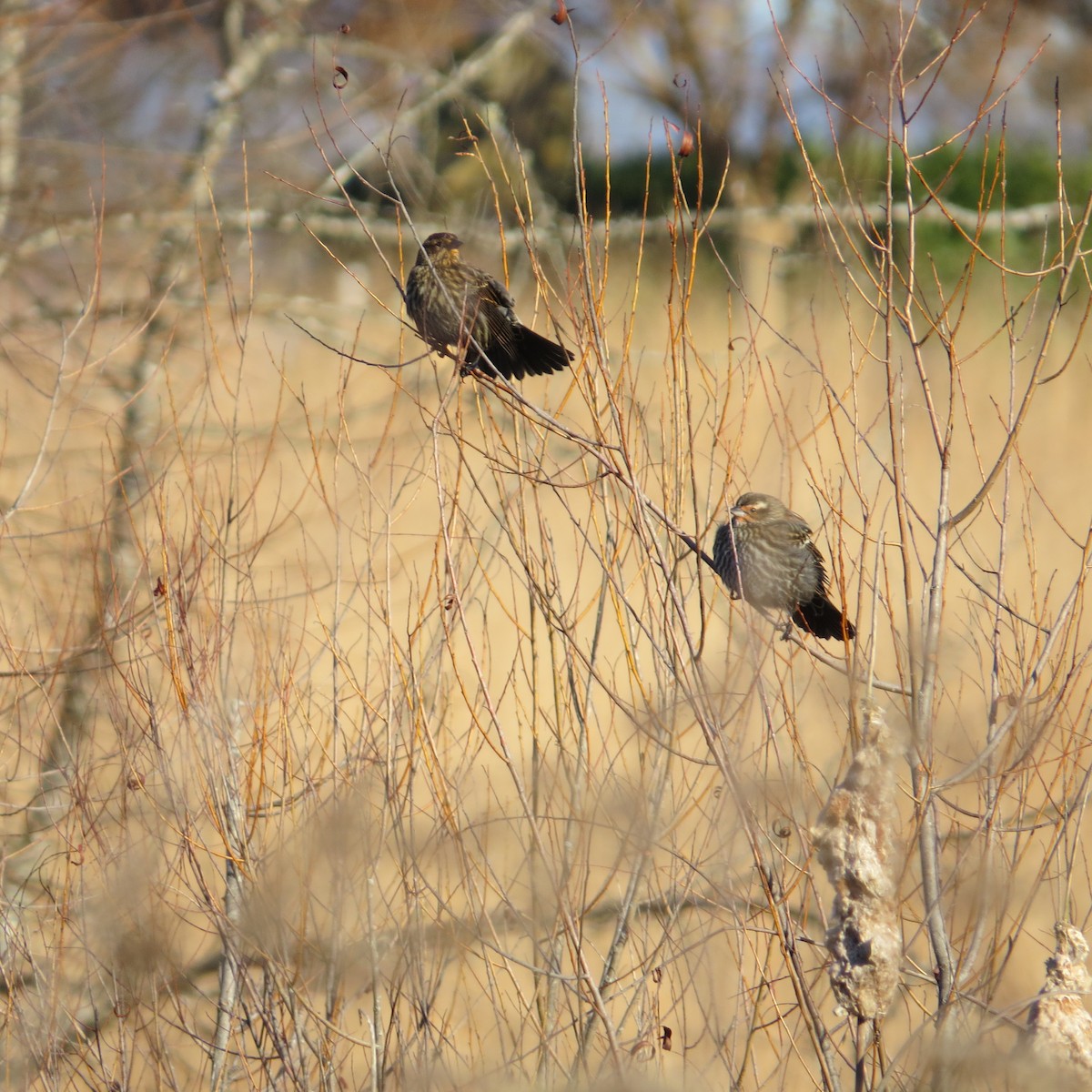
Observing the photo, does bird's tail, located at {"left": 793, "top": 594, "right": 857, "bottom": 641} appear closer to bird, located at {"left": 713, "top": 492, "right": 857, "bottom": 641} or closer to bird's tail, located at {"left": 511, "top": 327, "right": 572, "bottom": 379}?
bird, located at {"left": 713, "top": 492, "right": 857, "bottom": 641}

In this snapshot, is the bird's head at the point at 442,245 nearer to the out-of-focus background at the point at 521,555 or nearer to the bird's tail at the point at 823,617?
the out-of-focus background at the point at 521,555

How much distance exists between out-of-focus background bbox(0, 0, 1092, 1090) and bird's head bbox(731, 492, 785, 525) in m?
0.28

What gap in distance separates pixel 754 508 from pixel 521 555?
5.99ft

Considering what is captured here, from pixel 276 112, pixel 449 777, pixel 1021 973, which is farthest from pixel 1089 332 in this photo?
pixel 449 777

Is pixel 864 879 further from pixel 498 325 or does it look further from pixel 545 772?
pixel 498 325

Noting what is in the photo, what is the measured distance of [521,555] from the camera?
3.05 m

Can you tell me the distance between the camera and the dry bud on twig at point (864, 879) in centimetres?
248

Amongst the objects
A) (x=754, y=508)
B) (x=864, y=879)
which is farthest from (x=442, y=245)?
(x=864, y=879)

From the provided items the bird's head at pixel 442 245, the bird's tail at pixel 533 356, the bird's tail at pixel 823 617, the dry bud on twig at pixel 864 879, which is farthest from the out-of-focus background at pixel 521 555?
the bird's head at pixel 442 245

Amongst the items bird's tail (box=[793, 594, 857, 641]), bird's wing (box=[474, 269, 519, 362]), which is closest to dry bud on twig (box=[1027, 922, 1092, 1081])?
bird's tail (box=[793, 594, 857, 641])

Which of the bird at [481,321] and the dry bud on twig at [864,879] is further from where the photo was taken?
the bird at [481,321]

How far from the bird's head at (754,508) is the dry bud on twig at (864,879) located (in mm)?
2026

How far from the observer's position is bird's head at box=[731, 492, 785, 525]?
4582 mm

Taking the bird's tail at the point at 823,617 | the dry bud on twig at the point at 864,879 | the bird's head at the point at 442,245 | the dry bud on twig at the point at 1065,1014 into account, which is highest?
the bird's head at the point at 442,245
